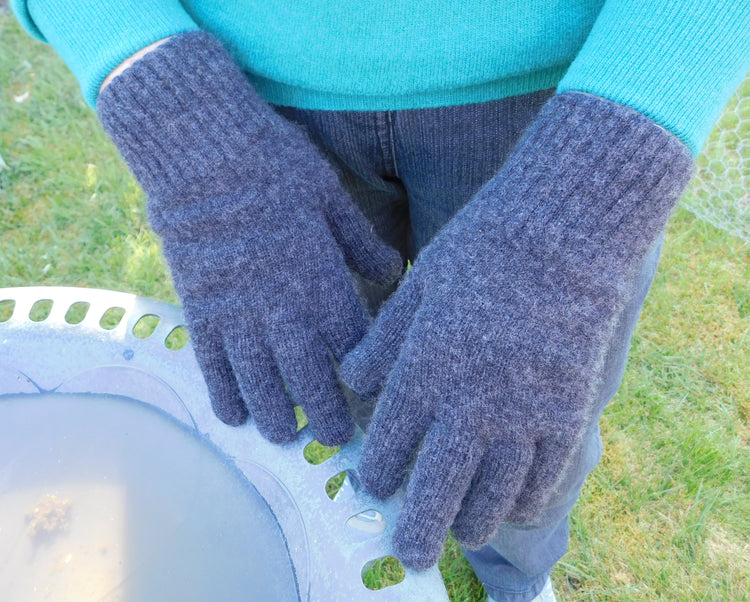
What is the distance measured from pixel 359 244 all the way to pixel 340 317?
130mm

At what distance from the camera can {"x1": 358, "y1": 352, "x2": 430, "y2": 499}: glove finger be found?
2.48 ft

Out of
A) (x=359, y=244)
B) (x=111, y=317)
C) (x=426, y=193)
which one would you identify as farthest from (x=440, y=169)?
(x=111, y=317)

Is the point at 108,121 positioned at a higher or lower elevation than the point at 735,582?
higher

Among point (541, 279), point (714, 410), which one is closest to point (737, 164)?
point (714, 410)

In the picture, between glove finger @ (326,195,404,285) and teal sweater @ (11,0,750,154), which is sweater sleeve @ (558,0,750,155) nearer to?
teal sweater @ (11,0,750,154)

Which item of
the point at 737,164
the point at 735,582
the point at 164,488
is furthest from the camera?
the point at 737,164

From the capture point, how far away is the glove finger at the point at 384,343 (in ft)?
2.56

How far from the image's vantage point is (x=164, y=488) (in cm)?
105

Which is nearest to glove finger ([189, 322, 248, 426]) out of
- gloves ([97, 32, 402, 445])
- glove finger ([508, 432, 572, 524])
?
gloves ([97, 32, 402, 445])

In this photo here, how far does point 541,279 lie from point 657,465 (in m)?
1.30

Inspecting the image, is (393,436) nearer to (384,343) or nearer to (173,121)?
(384,343)

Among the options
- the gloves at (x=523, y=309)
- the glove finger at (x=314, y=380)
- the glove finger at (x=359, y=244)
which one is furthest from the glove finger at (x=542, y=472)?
the glove finger at (x=359, y=244)

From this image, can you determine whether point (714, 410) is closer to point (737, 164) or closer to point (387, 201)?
point (737, 164)

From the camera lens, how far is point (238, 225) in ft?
2.70
